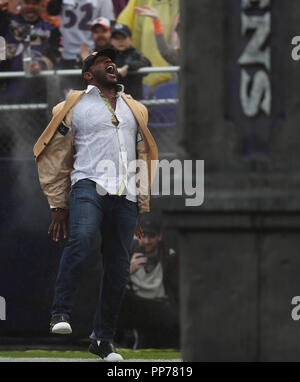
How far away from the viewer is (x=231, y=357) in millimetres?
4594

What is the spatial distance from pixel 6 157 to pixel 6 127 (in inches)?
11.0

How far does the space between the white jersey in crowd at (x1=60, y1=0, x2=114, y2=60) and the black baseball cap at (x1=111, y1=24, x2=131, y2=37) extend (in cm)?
31

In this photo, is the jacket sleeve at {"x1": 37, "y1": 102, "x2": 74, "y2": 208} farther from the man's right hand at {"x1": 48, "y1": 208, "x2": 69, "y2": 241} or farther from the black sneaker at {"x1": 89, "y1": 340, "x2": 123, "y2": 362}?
the black sneaker at {"x1": 89, "y1": 340, "x2": 123, "y2": 362}

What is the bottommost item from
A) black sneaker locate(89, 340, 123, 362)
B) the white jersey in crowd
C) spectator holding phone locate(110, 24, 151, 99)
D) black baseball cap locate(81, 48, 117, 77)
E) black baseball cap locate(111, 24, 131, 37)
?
black sneaker locate(89, 340, 123, 362)

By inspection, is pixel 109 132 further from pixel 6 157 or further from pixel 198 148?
pixel 6 157

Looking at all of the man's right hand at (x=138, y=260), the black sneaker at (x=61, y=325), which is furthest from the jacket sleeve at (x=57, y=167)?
the man's right hand at (x=138, y=260)

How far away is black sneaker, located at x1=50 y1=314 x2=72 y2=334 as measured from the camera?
21.0ft

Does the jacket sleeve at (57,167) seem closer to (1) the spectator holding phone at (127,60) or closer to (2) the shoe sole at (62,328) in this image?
(2) the shoe sole at (62,328)

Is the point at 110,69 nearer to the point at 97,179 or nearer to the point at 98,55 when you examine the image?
the point at 98,55

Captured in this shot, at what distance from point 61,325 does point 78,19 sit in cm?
432

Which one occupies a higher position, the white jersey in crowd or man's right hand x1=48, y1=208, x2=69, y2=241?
the white jersey in crowd

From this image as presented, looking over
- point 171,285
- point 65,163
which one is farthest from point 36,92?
point 65,163

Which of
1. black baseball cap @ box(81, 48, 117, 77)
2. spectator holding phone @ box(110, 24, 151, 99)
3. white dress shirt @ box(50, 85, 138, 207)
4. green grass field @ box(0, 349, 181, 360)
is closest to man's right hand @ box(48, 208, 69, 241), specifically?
white dress shirt @ box(50, 85, 138, 207)

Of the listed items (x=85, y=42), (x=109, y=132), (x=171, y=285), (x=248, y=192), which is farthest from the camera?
(x=85, y=42)
